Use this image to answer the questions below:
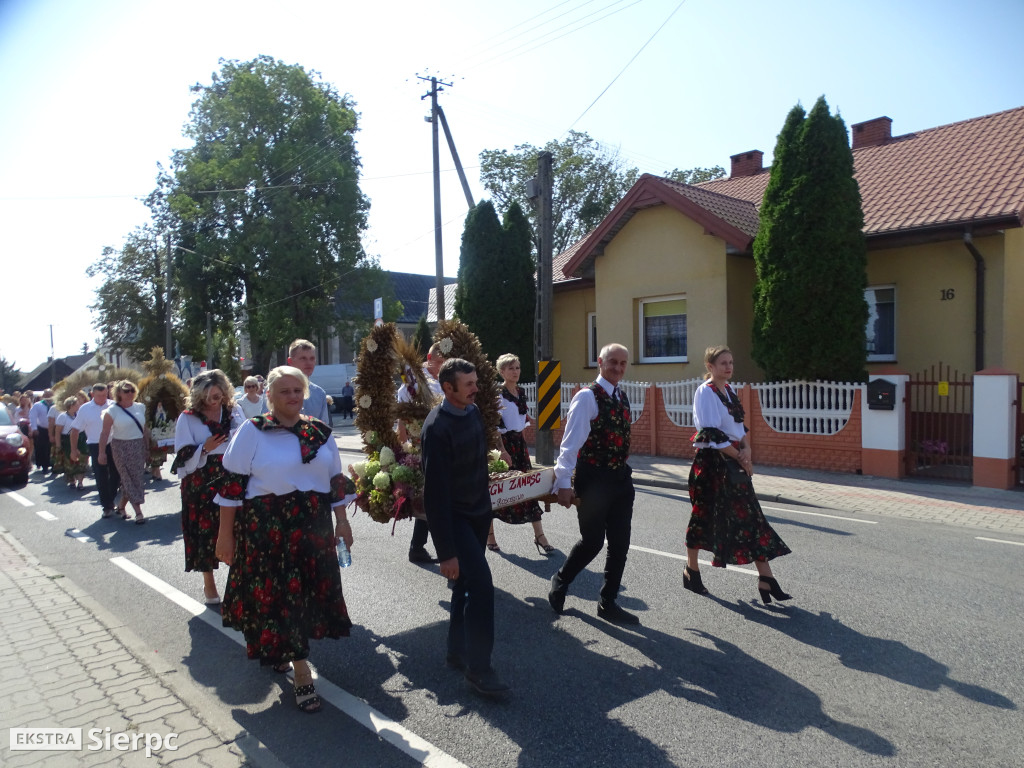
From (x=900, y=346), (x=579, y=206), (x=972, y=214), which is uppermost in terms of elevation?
(x=579, y=206)

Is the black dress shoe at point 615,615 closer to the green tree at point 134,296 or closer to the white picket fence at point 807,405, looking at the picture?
the white picket fence at point 807,405

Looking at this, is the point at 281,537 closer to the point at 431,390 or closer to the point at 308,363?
the point at 431,390

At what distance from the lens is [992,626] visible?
16.2ft

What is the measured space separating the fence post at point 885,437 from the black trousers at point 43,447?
15.8 metres

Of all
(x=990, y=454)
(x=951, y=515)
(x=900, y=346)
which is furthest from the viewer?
A: (x=900, y=346)

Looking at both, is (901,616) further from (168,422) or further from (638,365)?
(638,365)

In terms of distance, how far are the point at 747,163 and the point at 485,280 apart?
878 cm

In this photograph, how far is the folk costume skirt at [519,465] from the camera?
6492 mm

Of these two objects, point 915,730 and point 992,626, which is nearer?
point 915,730

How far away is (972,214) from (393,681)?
12.8 metres

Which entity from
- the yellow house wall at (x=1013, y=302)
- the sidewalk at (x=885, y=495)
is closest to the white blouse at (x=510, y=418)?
the sidewalk at (x=885, y=495)

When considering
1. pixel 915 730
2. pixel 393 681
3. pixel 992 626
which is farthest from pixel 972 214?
pixel 393 681

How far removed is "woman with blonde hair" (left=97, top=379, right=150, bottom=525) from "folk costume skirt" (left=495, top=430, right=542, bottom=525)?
502cm

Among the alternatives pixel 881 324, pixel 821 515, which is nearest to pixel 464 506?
pixel 821 515
